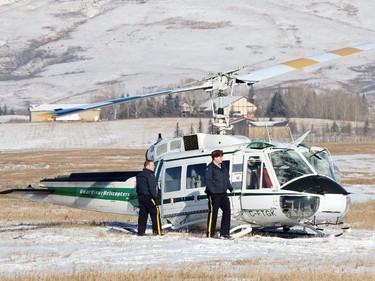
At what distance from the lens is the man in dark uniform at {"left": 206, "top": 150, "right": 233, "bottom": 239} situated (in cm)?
1814

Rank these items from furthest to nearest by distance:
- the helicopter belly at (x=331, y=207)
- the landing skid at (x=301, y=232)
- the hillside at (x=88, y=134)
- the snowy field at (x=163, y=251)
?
1. the hillside at (x=88, y=134)
2. the landing skid at (x=301, y=232)
3. the helicopter belly at (x=331, y=207)
4. the snowy field at (x=163, y=251)

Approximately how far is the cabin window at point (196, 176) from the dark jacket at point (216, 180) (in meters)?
0.80

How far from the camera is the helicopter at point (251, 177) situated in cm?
1786

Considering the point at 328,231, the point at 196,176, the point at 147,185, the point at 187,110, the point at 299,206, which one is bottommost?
the point at 187,110

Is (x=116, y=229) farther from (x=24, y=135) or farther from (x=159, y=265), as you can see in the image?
(x=24, y=135)

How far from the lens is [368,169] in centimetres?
6456

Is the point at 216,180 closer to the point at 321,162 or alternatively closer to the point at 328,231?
the point at 321,162

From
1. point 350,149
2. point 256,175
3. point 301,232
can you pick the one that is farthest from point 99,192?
point 350,149

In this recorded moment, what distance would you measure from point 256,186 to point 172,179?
210 centimetres

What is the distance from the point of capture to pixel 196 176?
19203 millimetres

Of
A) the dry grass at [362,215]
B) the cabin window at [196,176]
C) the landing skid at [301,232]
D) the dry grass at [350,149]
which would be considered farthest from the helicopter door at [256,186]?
the dry grass at [350,149]

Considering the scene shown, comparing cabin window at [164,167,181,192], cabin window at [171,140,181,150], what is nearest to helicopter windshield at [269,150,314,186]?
cabin window at [164,167,181,192]

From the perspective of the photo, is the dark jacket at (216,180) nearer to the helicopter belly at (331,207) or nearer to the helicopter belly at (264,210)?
the helicopter belly at (264,210)

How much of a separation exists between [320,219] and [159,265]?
466cm
